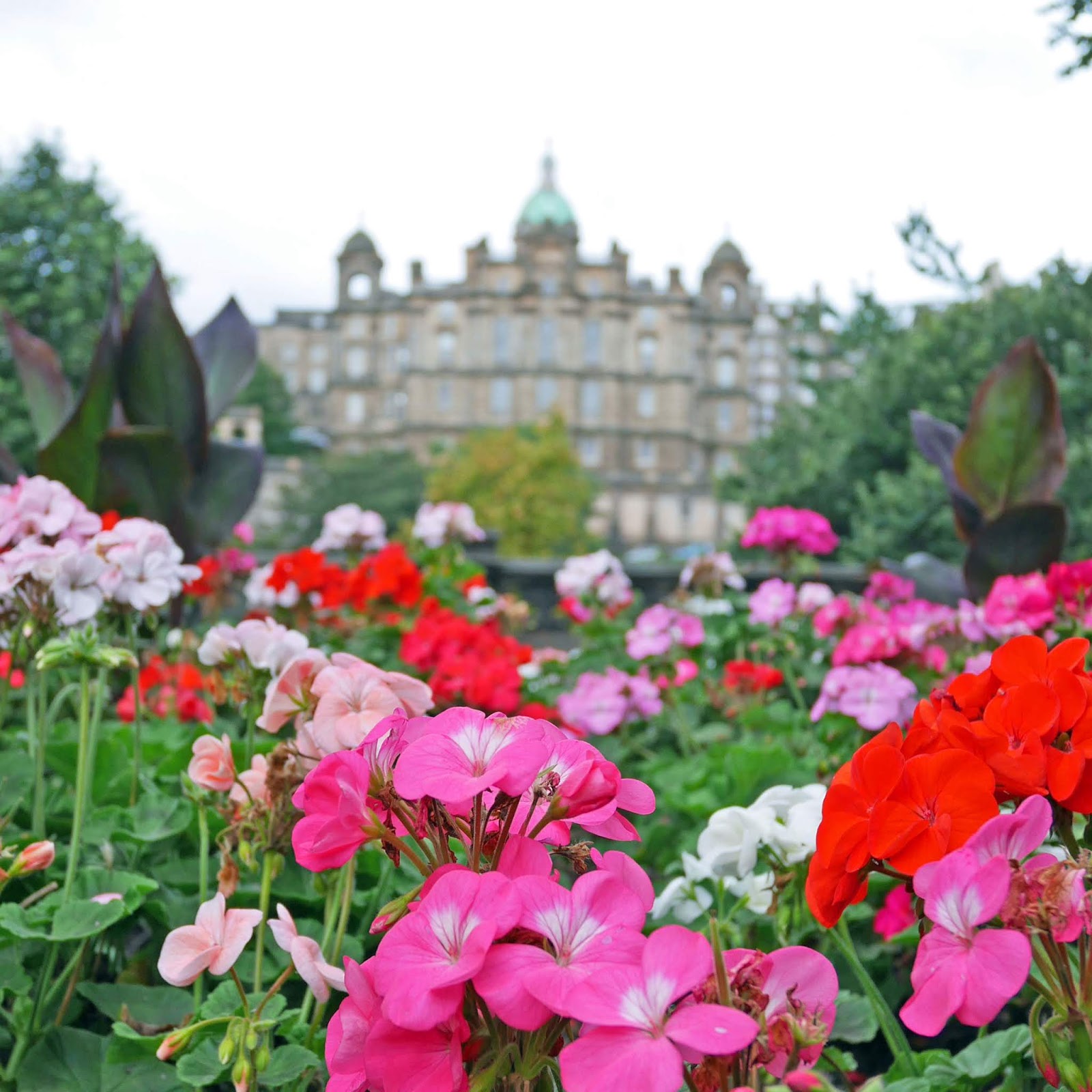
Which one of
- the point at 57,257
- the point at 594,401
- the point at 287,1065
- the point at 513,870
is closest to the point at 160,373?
the point at 287,1065

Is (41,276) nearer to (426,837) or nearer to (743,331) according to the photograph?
(426,837)

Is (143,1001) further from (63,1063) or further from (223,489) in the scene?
(223,489)

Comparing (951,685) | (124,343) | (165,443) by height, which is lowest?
(951,685)

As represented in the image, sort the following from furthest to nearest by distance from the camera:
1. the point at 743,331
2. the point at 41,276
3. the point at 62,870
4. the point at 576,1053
A: the point at 743,331 < the point at 41,276 < the point at 62,870 < the point at 576,1053

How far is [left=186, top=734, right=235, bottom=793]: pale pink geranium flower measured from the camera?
118cm

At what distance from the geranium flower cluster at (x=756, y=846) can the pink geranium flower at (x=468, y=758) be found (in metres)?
0.55

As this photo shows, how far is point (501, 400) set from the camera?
5584 cm

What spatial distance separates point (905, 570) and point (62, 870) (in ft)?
10.5

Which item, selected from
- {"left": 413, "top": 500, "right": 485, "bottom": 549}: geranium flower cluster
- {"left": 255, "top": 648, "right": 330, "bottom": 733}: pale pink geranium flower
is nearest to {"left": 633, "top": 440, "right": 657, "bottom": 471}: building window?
{"left": 413, "top": 500, "right": 485, "bottom": 549}: geranium flower cluster

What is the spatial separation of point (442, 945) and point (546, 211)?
61963 mm

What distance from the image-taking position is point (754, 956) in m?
0.63

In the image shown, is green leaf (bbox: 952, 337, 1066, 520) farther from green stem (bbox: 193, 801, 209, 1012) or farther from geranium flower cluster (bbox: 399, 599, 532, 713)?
green stem (bbox: 193, 801, 209, 1012)

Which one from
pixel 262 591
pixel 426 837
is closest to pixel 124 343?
pixel 262 591

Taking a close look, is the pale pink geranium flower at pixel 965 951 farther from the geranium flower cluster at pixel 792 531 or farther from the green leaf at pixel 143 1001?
the geranium flower cluster at pixel 792 531
